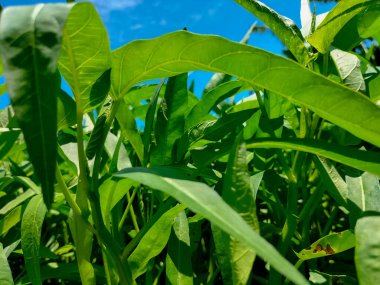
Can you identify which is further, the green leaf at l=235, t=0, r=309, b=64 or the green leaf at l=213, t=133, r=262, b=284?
the green leaf at l=235, t=0, r=309, b=64

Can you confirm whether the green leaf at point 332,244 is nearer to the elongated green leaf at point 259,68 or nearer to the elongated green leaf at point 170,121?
the elongated green leaf at point 259,68

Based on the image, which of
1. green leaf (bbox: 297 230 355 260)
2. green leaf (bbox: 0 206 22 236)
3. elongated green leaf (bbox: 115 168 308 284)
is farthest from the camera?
green leaf (bbox: 0 206 22 236)

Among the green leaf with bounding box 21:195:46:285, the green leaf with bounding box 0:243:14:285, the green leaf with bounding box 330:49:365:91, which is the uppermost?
the green leaf with bounding box 330:49:365:91

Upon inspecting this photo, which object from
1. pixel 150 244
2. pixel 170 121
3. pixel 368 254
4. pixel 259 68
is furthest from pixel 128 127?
pixel 368 254

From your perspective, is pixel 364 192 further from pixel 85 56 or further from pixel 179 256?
pixel 85 56

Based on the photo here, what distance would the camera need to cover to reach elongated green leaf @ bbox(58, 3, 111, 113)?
50 centimetres

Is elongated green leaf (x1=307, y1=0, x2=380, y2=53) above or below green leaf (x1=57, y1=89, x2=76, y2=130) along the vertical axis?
above

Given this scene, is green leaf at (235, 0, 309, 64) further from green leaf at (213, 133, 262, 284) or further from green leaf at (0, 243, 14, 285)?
green leaf at (0, 243, 14, 285)

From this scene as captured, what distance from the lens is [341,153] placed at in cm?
55

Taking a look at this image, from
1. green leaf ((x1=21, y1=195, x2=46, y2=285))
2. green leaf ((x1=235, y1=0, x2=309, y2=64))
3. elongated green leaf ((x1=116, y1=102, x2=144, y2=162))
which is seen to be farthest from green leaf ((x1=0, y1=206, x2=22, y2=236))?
green leaf ((x1=235, y1=0, x2=309, y2=64))

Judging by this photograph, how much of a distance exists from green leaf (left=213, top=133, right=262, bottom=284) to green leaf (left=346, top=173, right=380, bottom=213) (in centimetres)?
24

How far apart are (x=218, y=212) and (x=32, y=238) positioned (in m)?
0.42

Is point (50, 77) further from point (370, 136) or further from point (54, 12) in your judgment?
point (370, 136)

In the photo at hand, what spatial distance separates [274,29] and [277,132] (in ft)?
0.78
